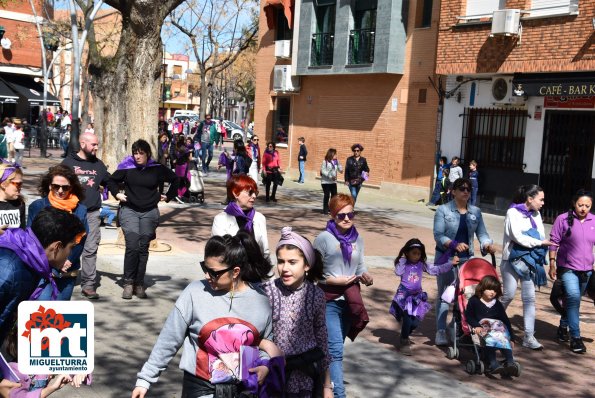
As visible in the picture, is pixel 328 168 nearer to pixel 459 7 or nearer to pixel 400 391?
pixel 459 7

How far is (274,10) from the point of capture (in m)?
33.2

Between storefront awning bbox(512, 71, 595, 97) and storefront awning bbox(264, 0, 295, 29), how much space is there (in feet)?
41.0

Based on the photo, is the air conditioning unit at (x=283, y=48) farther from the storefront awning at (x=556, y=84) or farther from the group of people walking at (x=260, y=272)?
the group of people walking at (x=260, y=272)

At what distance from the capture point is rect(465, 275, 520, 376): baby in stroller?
766 centimetres

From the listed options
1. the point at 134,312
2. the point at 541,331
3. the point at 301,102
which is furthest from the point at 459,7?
the point at 134,312

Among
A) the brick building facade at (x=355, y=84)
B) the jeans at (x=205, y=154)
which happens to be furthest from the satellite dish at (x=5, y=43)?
the jeans at (x=205, y=154)

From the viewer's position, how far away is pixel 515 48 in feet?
70.1

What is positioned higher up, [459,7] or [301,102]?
[459,7]

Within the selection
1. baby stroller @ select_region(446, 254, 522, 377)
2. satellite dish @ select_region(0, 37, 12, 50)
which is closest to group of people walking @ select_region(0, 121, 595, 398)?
baby stroller @ select_region(446, 254, 522, 377)

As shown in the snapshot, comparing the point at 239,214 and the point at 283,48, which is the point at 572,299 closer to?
the point at 239,214

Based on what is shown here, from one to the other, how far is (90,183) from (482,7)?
16032 mm

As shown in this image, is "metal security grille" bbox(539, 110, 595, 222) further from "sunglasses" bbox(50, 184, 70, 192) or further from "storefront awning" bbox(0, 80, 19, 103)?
"storefront awning" bbox(0, 80, 19, 103)

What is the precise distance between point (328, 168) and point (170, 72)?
86.8m

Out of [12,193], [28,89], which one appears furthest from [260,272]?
[28,89]
